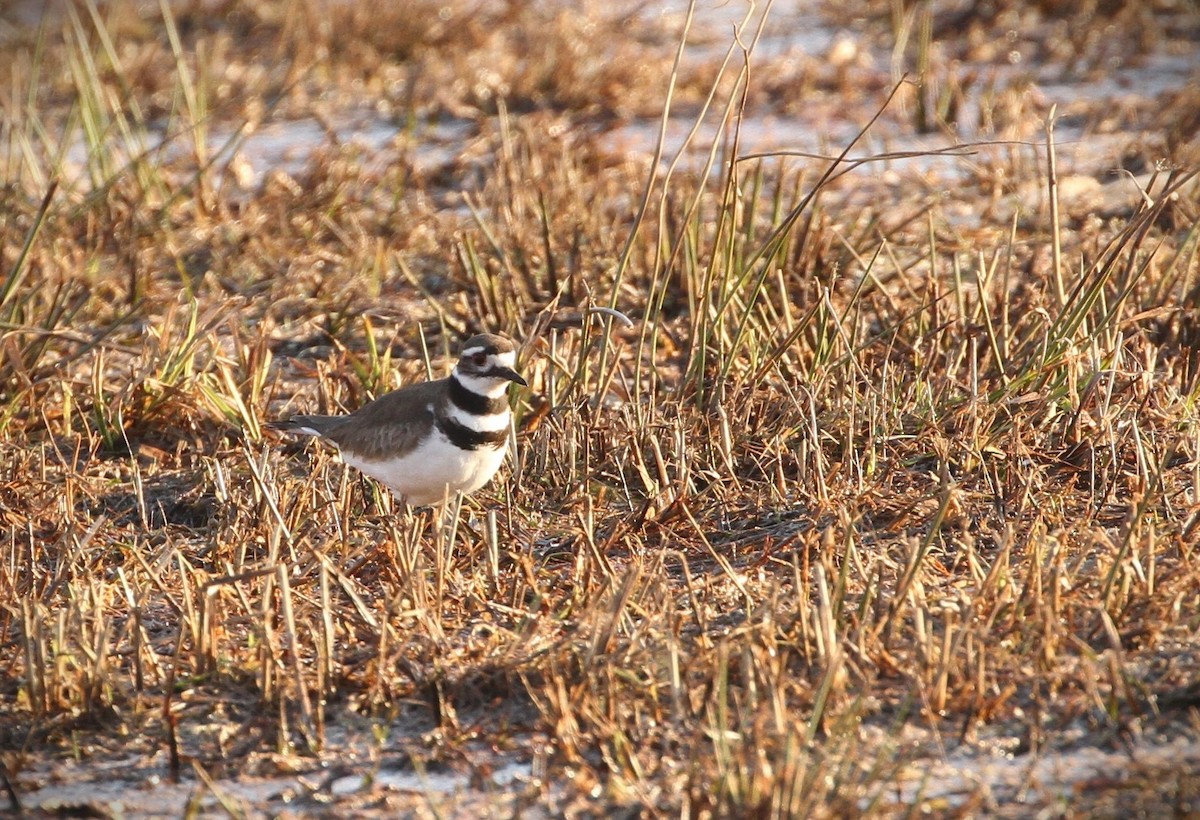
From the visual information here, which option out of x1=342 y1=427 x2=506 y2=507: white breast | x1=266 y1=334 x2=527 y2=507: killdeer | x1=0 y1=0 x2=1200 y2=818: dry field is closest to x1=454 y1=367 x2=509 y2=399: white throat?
x1=266 y1=334 x2=527 y2=507: killdeer

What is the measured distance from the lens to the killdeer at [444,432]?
427 centimetres

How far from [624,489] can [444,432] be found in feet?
1.94

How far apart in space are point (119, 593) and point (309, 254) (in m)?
2.92

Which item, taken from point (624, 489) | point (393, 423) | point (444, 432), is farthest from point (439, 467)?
point (624, 489)

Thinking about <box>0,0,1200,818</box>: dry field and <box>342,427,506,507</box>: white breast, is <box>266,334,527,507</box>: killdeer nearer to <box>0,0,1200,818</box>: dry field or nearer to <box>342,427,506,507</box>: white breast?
<box>342,427,506,507</box>: white breast

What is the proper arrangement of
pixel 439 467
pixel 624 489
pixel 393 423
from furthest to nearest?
pixel 624 489 → pixel 393 423 → pixel 439 467

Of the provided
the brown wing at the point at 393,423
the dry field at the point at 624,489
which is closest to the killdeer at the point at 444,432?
the brown wing at the point at 393,423

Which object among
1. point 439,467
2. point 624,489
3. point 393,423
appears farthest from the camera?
point 624,489

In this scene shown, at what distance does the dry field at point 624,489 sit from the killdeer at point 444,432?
143mm

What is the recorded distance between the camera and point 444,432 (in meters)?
4.29

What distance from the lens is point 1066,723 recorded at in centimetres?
327

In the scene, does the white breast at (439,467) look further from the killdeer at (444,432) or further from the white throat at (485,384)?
the white throat at (485,384)

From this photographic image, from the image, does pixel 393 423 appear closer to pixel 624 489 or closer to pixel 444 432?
pixel 444 432

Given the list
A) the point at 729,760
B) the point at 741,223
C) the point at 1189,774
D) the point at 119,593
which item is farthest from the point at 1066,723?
the point at 741,223
